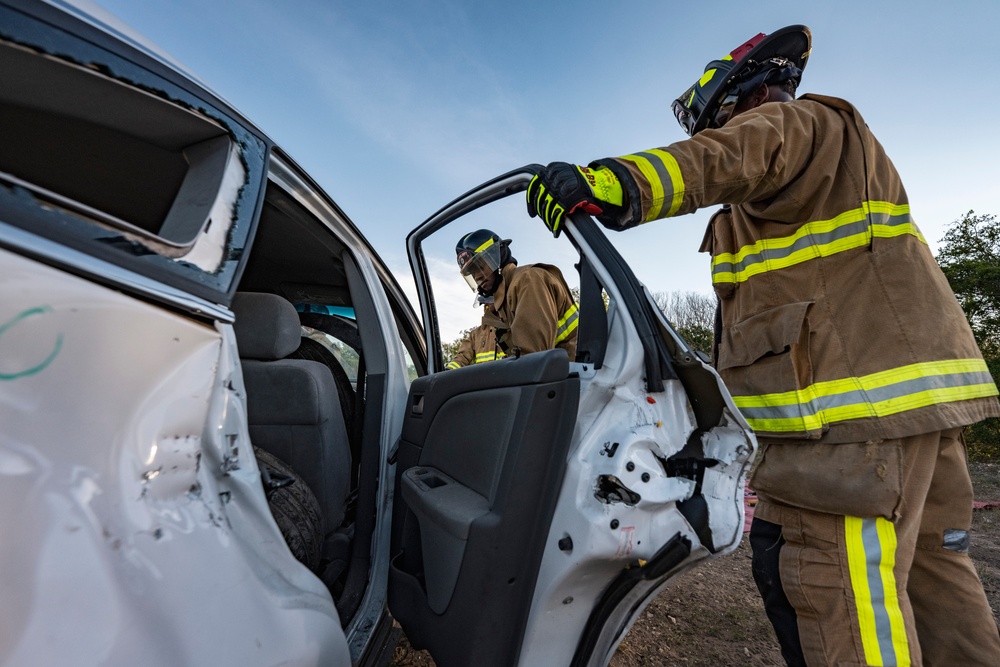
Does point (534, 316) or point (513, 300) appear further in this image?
point (513, 300)

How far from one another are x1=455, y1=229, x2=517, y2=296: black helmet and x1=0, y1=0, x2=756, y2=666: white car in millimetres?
2411

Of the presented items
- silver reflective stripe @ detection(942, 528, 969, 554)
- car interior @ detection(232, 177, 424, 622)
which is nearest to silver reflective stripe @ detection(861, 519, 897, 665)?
silver reflective stripe @ detection(942, 528, 969, 554)

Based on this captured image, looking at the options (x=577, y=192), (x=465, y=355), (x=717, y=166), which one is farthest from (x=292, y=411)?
(x=465, y=355)

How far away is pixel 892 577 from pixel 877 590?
5cm

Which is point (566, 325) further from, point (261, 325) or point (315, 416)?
point (261, 325)

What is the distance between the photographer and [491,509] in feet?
4.03

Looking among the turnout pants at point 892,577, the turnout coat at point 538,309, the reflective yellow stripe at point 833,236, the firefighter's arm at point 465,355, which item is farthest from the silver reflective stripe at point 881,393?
the firefighter's arm at point 465,355

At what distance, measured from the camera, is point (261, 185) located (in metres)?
1.15

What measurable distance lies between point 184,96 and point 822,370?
173 centimetres

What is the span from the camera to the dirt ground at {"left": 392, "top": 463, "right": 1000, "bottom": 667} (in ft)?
7.23

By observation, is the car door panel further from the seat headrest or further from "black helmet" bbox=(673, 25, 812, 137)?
"black helmet" bbox=(673, 25, 812, 137)

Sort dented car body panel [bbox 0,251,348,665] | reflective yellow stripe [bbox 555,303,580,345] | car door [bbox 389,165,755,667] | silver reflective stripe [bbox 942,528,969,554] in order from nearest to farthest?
dented car body panel [bbox 0,251,348,665] → car door [bbox 389,165,755,667] → silver reflective stripe [bbox 942,528,969,554] → reflective yellow stripe [bbox 555,303,580,345]

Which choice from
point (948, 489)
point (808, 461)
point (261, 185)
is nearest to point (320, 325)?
point (261, 185)

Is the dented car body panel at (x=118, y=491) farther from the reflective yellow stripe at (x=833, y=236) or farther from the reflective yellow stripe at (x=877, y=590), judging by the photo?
the reflective yellow stripe at (x=833, y=236)
